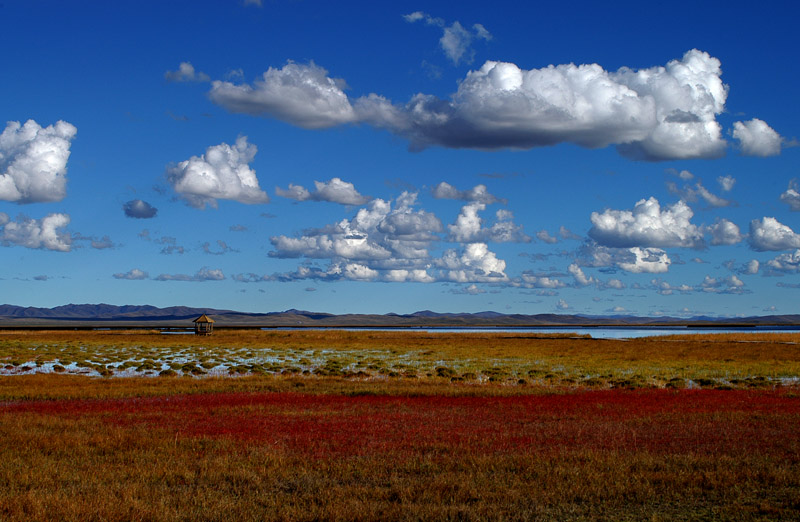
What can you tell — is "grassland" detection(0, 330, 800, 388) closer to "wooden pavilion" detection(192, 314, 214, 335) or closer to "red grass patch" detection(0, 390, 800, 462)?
"red grass patch" detection(0, 390, 800, 462)

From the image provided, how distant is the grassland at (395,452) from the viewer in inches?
452

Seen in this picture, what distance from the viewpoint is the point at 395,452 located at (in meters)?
16.1

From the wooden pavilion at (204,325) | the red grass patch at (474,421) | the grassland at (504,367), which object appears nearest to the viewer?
the red grass patch at (474,421)

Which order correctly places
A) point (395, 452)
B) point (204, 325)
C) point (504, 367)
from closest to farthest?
point (395, 452), point (504, 367), point (204, 325)

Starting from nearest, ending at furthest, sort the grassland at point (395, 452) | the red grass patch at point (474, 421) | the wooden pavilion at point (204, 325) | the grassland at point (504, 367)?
the grassland at point (395, 452) < the red grass patch at point (474, 421) < the grassland at point (504, 367) < the wooden pavilion at point (204, 325)

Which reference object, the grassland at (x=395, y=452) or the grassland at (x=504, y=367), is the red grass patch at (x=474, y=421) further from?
the grassland at (x=504, y=367)

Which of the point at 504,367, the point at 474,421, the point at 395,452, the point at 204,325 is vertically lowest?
the point at 504,367

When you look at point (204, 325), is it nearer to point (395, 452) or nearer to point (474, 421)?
point (474, 421)

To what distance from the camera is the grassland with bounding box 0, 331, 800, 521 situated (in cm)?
1148

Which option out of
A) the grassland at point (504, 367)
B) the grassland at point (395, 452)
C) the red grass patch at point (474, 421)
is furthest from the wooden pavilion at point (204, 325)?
the red grass patch at point (474, 421)

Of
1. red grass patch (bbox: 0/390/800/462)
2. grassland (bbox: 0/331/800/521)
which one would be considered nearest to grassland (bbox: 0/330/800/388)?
grassland (bbox: 0/331/800/521)

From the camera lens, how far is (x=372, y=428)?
65.0 feet

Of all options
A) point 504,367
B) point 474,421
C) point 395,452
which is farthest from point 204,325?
point 395,452

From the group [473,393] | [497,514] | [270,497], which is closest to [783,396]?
[473,393]
